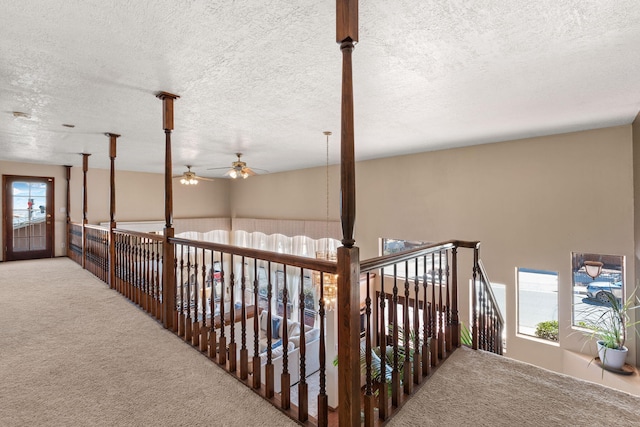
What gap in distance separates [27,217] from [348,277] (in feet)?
29.1

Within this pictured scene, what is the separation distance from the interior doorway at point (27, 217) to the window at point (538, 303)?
392 inches

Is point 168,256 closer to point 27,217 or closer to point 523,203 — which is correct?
point 523,203

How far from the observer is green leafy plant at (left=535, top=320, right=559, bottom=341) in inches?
179

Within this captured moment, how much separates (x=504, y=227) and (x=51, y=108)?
20.6 ft

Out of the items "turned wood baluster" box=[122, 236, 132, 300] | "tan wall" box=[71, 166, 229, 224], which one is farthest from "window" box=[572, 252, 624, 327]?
"tan wall" box=[71, 166, 229, 224]

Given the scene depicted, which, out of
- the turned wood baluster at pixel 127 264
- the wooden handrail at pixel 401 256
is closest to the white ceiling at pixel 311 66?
the wooden handrail at pixel 401 256

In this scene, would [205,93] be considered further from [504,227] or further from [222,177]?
[222,177]

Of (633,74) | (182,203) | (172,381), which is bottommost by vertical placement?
(172,381)

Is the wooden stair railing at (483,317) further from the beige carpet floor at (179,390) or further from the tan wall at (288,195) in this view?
the tan wall at (288,195)

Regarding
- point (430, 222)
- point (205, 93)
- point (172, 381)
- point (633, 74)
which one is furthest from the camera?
point (430, 222)

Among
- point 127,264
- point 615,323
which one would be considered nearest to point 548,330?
point 615,323

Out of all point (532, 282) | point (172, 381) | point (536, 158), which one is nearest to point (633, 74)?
point (536, 158)

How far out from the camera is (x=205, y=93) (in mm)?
3006

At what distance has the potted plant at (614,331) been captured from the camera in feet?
12.1
